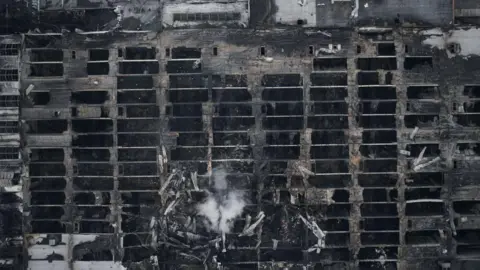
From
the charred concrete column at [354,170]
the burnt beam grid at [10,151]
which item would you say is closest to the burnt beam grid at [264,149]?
the charred concrete column at [354,170]

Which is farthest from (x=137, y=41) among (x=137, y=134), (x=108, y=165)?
(x=108, y=165)

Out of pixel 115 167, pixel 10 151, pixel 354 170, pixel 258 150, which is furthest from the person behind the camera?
pixel 10 151

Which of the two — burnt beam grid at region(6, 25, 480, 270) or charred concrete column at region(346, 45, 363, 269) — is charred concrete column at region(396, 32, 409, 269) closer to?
burnt beam grid at region(6, 25, 480, 270)

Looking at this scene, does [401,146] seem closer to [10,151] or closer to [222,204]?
[222,204]

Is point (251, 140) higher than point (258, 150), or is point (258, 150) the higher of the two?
point (251, 140)

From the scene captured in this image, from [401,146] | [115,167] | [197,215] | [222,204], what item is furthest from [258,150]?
[115,167]

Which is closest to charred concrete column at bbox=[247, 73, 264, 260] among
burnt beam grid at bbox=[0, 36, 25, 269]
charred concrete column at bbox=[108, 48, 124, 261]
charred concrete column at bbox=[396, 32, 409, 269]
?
charred concrete column at bbox=[396, 32, 409, 269]

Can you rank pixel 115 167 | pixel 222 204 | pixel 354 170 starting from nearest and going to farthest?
pixel 354 170 < pixel 222 204 < pixel 115 167
